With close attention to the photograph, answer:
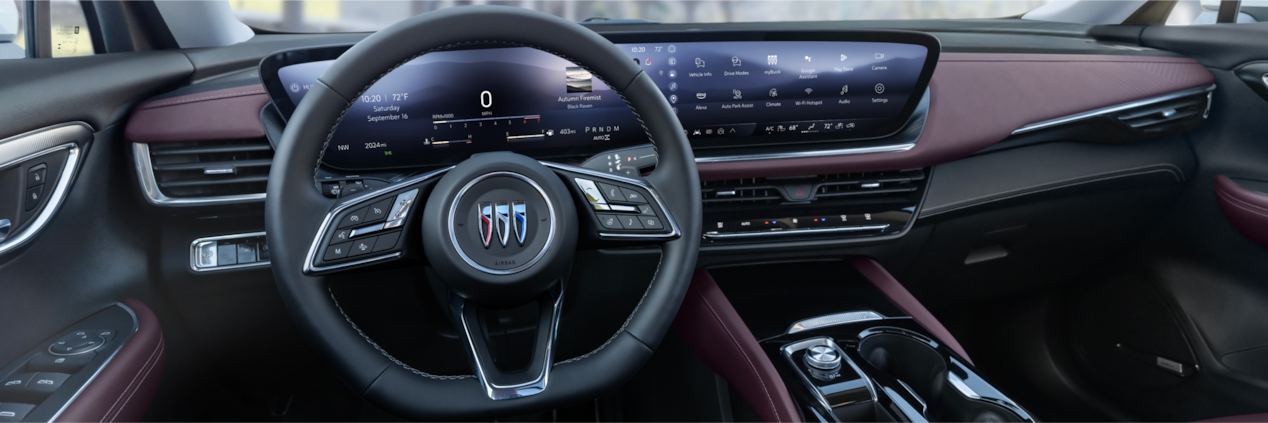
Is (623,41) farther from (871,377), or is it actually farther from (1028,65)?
(1028,65)

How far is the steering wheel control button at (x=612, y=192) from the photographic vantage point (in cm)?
101

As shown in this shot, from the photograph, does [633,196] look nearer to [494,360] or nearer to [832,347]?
[494,360]

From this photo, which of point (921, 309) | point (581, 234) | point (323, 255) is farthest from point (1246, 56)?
point (323, 255)

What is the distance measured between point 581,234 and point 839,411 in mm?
571

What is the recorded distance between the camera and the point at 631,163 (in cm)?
109

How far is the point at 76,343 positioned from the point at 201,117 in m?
0.41

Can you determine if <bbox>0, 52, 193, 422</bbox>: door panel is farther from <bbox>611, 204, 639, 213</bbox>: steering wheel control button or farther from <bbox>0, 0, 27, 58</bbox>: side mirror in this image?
<bbox>611, 204, 639, 213</bbox>: steering wheel control button

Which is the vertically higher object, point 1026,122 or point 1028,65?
point 1028,65

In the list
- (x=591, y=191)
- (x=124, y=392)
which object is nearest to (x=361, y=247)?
(x=591, y=191)

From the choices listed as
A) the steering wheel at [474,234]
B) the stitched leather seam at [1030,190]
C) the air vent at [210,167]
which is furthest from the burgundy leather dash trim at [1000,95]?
the air vent at [210,167]

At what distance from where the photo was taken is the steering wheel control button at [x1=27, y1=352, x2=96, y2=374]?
3.40 ft

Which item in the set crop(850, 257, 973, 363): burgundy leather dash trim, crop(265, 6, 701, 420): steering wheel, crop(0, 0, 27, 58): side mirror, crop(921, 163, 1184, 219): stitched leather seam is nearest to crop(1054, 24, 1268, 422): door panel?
crop(921, 163, 1184, 219): stitched leather seam

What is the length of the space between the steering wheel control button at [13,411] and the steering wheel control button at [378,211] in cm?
54

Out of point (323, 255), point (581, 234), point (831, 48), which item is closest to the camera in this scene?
point (323, 255)
